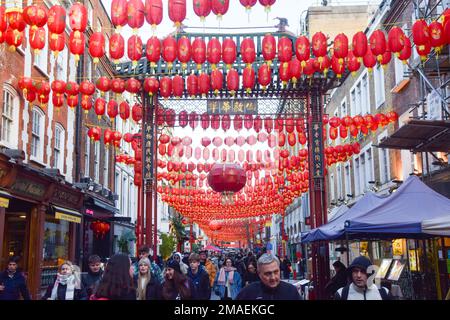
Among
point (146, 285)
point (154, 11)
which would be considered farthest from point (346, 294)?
point (154, 11)

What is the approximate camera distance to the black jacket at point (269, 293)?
489 cm

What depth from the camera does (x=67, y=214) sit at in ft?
59.9

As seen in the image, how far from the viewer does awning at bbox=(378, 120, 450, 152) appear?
12781 mm

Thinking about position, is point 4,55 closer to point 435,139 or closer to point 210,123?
point 210,123

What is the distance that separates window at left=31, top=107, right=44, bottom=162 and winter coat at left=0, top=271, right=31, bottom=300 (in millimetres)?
Answer: 7970

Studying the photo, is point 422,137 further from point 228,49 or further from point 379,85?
point 379,85

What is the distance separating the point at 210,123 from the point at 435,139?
26.5 feet

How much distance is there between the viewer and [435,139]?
1392 cm

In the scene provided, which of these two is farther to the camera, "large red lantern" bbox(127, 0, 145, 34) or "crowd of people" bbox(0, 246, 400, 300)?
"large red lantern" bbox(127, 0, 145, 34)

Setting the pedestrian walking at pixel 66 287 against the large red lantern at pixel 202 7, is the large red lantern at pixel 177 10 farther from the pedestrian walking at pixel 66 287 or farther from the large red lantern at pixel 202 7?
the pedestrian walking at pixel 66 287

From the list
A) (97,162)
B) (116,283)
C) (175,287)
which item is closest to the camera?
(116,283)

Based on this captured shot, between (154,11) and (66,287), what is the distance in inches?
234

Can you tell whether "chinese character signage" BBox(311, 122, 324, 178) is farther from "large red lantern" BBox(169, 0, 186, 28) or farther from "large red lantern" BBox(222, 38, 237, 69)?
"large red lantern" BBox(169, 0, 186, 28)

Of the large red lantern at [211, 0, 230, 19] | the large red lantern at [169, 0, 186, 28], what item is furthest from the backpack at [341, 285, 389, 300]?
the large red lantern at [169, 0, 186, 28]
